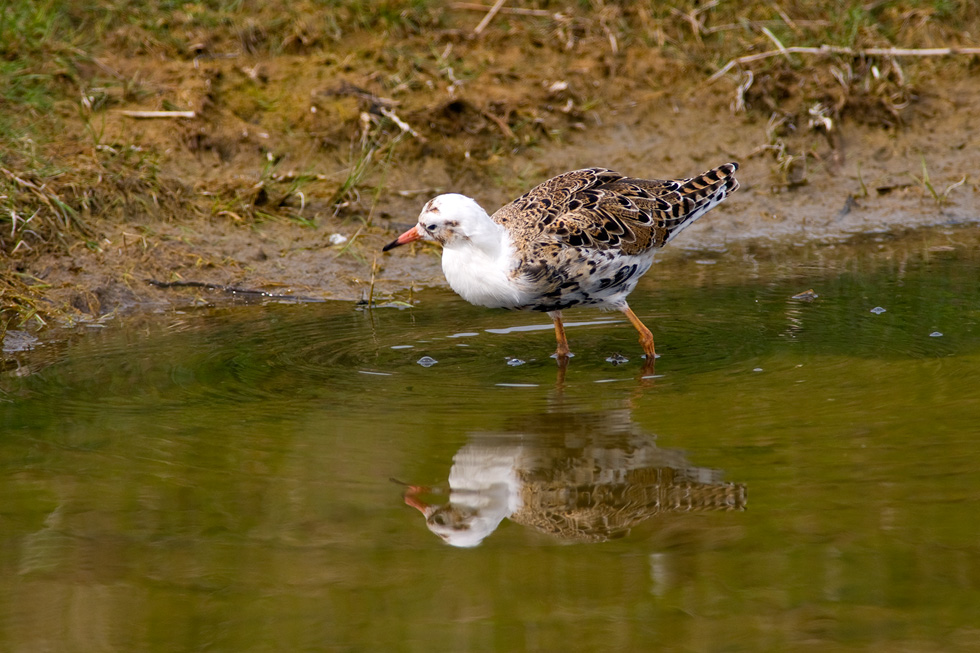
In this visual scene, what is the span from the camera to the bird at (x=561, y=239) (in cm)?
682

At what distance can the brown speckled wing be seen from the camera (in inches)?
280

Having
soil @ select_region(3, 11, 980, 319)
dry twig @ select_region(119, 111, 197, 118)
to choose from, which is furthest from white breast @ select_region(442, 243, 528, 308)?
dry twig @ select_region(119, 111, 197, 118)

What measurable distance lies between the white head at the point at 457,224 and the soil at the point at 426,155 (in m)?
1.84

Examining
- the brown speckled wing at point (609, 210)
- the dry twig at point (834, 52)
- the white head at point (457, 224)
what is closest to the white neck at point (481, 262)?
the white head at point (457, 224)

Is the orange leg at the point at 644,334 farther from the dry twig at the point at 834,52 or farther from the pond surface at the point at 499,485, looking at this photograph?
the dry twig at the point at 834,52

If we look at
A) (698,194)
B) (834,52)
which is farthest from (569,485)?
(834,52)

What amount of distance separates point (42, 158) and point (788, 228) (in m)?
6.05

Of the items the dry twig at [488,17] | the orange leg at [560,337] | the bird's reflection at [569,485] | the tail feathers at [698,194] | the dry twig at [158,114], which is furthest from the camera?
the dry twig at [488,17]

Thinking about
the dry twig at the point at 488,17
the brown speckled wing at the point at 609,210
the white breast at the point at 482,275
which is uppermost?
the dry twig at the point at 488,17

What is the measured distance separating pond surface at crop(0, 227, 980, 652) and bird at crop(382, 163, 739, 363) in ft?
1.22

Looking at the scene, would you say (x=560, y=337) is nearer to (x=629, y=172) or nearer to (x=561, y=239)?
(x=561, y=239)

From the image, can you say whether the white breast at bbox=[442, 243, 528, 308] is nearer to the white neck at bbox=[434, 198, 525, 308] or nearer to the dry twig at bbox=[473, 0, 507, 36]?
the white neck at bbox=[434, 198, 525, 308]

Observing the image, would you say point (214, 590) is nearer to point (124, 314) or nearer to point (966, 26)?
point (124, 314)

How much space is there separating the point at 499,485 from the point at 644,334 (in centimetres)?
251
